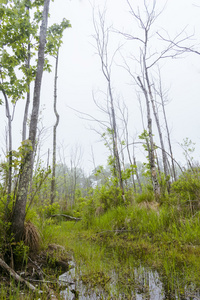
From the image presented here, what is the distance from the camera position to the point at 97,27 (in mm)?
8336

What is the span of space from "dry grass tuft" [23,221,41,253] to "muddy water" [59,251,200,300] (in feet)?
2.18

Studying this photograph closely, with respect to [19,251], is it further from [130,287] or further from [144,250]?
[144,250]

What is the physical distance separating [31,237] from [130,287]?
5.59 feet

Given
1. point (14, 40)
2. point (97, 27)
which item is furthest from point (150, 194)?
point (97, 27)

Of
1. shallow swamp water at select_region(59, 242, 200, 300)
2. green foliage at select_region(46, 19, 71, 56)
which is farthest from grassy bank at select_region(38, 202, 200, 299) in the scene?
green foliage at select_region(46, 19, 71, 56)

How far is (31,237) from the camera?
2.89 meters

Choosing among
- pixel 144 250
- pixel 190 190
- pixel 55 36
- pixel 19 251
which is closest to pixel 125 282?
pixel 144 250

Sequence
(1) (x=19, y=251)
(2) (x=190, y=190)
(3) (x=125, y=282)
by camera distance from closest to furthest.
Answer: (3) (x=125, y=282), (1) (x=19, y=251), (2) (x=190, y=190)

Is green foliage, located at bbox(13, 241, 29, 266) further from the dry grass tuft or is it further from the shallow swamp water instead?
the shallow swamp water

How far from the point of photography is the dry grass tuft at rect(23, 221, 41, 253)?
2.81 metres

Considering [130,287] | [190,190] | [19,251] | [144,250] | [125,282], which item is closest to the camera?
[130,287]

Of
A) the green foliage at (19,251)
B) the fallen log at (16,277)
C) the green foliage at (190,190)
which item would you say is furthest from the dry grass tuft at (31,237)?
the green foliage at (190,190)

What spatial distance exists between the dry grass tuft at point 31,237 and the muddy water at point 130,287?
0.67m

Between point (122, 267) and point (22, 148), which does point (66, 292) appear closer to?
point (122, 267)
